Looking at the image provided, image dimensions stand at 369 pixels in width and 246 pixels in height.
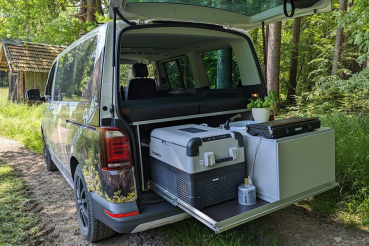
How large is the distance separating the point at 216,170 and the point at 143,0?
153 cm

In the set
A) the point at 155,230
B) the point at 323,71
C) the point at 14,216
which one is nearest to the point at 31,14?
the point at 14,216

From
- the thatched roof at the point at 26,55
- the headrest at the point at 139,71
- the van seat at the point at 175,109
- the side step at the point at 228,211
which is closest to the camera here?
the side step at the point at 228,211

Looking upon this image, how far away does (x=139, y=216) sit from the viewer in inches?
89.7

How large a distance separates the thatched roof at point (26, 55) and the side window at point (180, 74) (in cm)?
1043

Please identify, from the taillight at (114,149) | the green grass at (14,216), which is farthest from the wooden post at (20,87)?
the taillight at (114,149)

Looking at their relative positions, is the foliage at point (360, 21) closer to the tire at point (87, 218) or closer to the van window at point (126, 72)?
the van window at point (126, 72)

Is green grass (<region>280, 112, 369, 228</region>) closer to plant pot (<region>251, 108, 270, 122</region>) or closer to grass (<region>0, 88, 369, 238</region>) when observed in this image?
grass (<region>0, 88, 369, 238</region>)

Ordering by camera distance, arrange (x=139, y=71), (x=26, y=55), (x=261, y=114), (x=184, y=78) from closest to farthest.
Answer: (x=261, y=114) → (x=139, y=71) → (x=184, y=78) → (x=26, y=55)

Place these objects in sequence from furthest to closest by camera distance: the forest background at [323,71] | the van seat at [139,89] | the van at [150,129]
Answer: the van seat at [139,89], the forest background at [323,71], the van at [150,129]

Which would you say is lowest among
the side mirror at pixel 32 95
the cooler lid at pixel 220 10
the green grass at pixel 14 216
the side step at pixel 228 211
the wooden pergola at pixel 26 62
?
the green grass at pixel 14 216

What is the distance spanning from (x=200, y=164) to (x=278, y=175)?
1.94ft

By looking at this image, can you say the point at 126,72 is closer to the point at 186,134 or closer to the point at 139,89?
the point at 139,89

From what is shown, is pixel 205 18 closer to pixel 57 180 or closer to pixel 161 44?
pixel 161 44

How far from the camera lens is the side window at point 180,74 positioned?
473 centimetres
